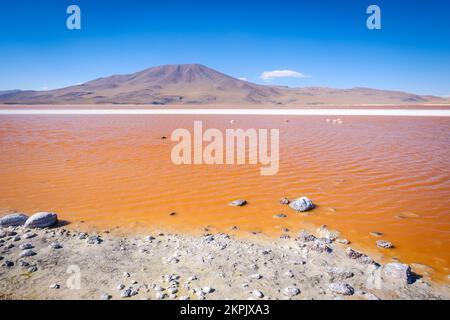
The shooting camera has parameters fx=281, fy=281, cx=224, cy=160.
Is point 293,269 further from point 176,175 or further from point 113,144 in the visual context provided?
point 113,144

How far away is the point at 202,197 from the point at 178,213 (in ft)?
2.86

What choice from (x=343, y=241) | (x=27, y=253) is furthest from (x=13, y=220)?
(x=343, y=241)

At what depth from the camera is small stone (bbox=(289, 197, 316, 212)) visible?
518 cm

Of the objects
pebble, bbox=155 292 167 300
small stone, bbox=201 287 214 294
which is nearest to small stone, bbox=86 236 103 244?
pebble, bbox=155 292 167 300

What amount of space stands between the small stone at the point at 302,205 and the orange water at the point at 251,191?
171 mm

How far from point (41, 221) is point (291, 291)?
154 inches

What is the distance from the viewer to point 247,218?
494 centimetres

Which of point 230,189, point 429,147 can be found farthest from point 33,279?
point 429,147

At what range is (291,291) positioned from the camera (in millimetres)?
2998

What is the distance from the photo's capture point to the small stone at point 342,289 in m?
2.99

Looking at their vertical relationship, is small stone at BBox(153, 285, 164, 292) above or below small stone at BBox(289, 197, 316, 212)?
below

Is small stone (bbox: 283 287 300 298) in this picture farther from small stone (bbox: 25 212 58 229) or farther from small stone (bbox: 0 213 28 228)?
small stone (bbox: 0 213 28 228)

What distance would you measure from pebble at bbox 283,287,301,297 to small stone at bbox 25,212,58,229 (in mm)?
3766

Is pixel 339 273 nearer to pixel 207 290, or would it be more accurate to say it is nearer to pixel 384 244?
pixel 384 244
